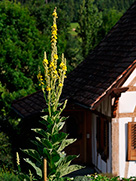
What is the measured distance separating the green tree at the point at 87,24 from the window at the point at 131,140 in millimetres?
24618

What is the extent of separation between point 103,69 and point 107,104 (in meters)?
1.68

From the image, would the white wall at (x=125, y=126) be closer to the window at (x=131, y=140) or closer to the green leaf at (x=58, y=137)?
the window at (x=131, y=140)

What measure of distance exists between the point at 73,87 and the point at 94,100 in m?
2.89

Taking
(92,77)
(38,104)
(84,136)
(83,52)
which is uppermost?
(83,52)

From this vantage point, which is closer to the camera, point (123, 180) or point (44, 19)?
point (123, 180)

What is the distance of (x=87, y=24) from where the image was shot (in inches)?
1361

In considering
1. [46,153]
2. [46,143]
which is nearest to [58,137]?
[46,143]

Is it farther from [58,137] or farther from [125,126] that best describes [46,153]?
[125,126]

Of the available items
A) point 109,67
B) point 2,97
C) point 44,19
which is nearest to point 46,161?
point 109,67

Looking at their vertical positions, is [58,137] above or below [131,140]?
above

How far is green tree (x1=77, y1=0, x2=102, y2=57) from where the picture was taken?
113 feet

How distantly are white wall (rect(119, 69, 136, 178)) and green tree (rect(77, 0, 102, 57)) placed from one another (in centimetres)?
2451

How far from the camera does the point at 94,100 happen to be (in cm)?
1037

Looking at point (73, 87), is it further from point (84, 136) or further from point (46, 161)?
point (46, 161)
